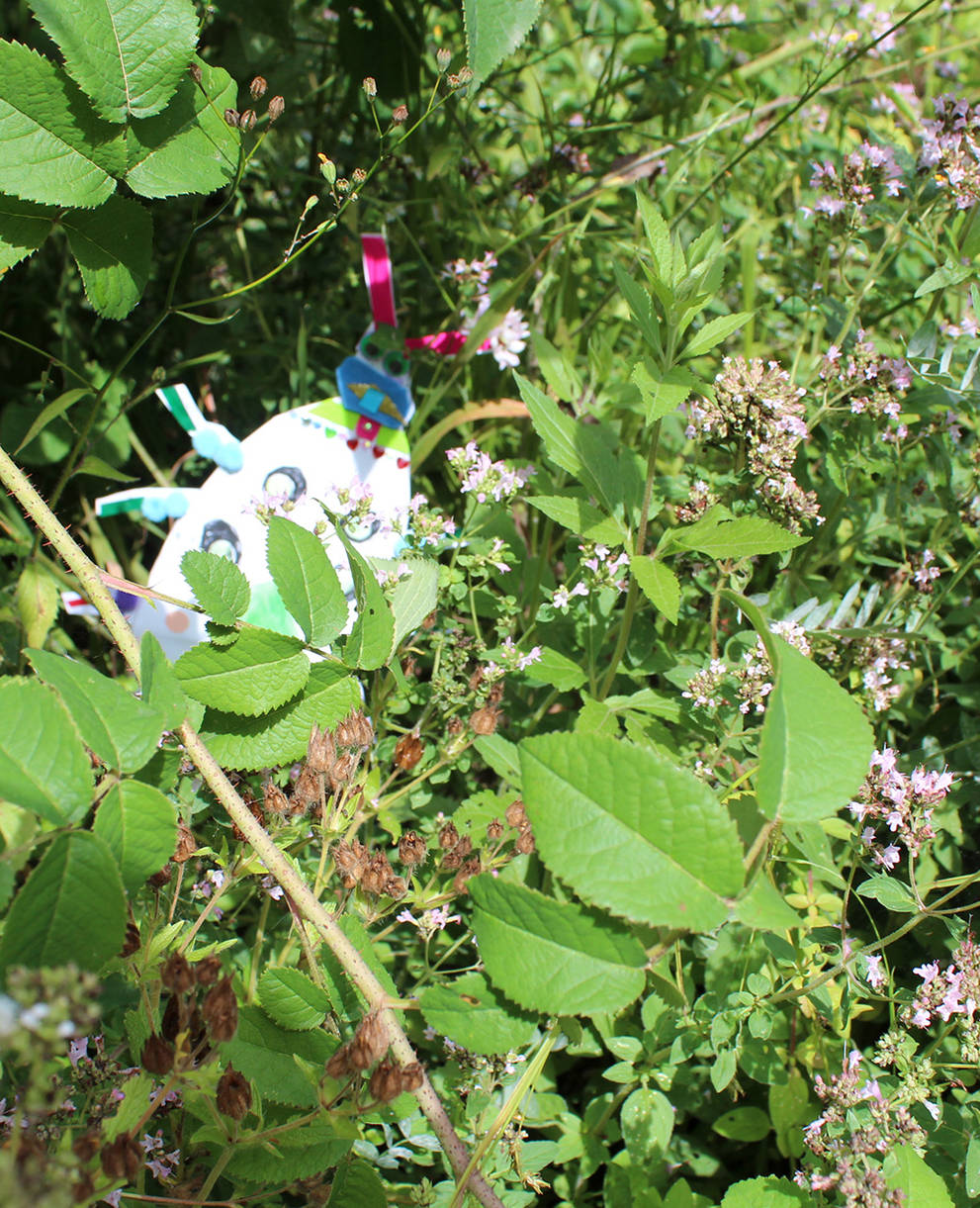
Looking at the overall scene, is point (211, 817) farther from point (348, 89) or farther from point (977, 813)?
point (348, 89)

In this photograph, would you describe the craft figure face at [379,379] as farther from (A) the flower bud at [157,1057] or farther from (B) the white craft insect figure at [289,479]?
(A) the flower bud at [157,1057]

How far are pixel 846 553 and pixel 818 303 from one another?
0.50 m

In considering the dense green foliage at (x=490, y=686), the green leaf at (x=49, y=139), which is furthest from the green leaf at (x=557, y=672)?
the green leaf at (x=49, y=139)

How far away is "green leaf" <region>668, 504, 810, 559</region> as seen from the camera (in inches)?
49.5

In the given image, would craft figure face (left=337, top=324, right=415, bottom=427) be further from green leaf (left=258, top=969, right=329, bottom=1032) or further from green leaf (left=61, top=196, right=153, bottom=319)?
green leaf (left=258, top=969, right=329, bottom=1032)

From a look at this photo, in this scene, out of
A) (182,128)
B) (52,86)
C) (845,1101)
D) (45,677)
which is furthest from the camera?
(182,128)

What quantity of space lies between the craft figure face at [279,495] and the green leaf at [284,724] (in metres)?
0.48

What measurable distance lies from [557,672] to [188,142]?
3.10 feet

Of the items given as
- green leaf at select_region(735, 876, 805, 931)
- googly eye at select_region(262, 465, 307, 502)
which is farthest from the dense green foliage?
googly eye at select_region(262, 465, 307, 502)

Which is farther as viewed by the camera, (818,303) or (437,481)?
(437,481)

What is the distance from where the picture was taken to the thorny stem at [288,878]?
888 millimetres

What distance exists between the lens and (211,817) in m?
1.46

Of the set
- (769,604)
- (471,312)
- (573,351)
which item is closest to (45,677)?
(769,604)

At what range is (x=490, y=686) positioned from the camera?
143cm
